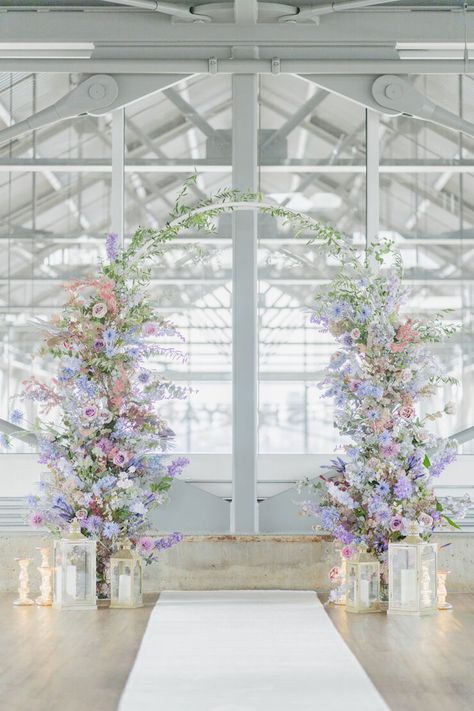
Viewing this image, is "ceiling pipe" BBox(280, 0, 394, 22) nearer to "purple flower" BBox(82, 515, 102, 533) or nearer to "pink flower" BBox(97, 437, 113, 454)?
"pink flower" BBox(97, 437, 113, 454)

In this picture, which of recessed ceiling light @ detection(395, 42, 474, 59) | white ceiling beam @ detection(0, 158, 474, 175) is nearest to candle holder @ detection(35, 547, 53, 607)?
white ceiling beam @ detection(0, 158, 474, 175)

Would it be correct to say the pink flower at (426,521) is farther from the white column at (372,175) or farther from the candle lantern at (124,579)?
the white column at (372,175)

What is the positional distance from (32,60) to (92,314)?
6.55 ft

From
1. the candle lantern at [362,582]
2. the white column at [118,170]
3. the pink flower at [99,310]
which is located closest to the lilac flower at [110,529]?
the pink flower at [99,310]

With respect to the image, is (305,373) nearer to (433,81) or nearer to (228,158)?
(228,158)

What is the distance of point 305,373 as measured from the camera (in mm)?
7945

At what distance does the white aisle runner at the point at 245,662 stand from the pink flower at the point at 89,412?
3.40 feet

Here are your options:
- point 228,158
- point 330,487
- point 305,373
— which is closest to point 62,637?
point 330,487

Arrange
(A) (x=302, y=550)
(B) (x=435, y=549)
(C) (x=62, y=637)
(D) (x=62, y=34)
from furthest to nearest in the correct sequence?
1. (D) (x=62, y=34)
2. (A) (x=302, y=550)
3. (B) (x=435, y=549)
4. (C) (x=62, y=637)

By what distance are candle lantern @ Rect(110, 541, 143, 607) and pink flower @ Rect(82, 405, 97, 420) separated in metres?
0.71

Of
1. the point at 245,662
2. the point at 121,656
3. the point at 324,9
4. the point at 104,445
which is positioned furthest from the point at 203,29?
the point at 245,662

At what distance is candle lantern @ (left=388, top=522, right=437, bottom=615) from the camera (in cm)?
621

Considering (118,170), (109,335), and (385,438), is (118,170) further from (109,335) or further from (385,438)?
(385,438)

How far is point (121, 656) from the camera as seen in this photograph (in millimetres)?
4949
